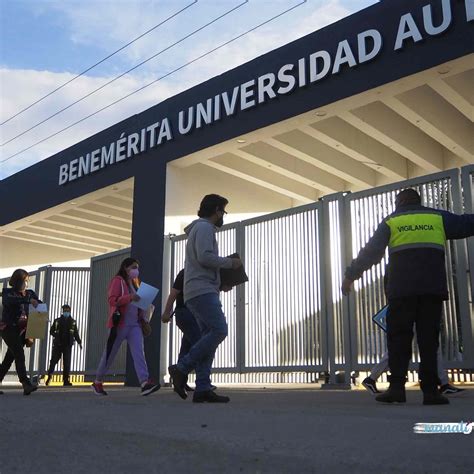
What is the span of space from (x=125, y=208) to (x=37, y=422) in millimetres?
12901

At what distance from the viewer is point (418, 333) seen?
5.05m

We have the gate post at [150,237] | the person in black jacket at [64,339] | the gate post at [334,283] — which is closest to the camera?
the gate post at [334,283]

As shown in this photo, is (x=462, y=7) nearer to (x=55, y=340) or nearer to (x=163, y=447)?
(x=163, y=447)

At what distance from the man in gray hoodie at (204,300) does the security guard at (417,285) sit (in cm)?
133

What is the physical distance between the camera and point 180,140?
11789 millimetres

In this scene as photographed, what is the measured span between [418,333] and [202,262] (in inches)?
75.8

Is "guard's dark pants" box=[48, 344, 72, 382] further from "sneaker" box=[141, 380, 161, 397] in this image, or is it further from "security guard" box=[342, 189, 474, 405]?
"security guard" box=[342, 189, 474, 405]

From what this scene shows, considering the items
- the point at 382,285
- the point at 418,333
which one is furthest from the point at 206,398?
the point at 382,285

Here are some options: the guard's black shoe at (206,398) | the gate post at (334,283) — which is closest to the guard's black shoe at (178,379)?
the guard's black shoe at (206,398)

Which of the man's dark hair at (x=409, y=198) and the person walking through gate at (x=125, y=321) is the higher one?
the man's dark hair at (x=409, y=198)

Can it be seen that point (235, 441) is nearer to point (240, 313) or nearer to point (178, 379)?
point (178, 379)

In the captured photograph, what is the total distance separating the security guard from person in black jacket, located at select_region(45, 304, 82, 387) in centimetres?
974

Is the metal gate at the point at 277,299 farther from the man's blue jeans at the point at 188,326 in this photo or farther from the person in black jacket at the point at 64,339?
the person in black jacket at the point at 64,339

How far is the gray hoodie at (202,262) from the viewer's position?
554 cm
